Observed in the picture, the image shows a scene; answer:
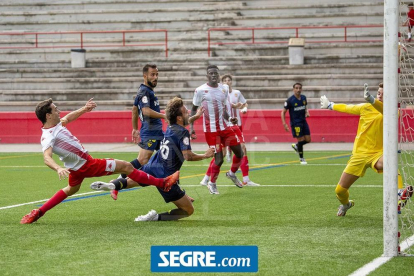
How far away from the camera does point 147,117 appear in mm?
12867

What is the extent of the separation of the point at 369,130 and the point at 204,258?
3742 millimetres

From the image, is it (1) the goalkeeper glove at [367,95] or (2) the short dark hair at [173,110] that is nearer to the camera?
(1) the goalkeeper glove at [367,95]

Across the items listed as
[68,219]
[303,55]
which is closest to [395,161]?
[68,219]

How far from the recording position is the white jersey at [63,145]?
9445 millimetres

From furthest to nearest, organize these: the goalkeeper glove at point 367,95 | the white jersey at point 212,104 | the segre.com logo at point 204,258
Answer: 1. the white jersey at point 212,104
2. the goalkeeper glove at point 367,95
3. the segre.com logo at point 204,258

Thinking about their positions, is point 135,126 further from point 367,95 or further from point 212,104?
point 367,95

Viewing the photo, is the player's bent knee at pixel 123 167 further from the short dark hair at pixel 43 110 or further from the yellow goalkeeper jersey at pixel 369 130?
the yellow goalkeeper jersey at pixel 369 130

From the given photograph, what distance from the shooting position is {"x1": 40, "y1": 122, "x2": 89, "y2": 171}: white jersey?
9445 mm

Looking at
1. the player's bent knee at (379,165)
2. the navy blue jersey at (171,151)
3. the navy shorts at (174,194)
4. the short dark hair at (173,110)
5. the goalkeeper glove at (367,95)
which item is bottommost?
the navy shorts at (174,194)

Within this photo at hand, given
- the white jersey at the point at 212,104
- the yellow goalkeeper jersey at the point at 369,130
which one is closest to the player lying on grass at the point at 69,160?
the yellow goalkeeper jersey at the point at 369,130

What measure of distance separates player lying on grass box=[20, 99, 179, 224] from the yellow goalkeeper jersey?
2.45m

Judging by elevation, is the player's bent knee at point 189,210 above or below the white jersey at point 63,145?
below

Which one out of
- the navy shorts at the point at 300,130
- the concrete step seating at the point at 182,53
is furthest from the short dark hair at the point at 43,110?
the concrete step seating at the point at 182,53

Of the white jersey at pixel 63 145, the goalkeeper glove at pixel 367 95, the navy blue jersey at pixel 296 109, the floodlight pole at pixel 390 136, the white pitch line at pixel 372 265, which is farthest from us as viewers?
the navy blue jersey at pixel 296 109
